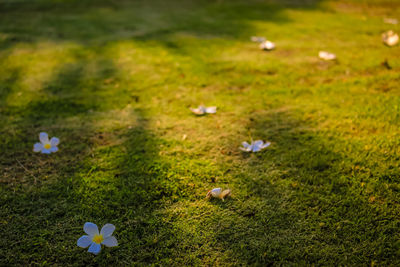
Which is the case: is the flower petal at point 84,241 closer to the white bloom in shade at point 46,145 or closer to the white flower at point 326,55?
the white bloom in shade at point 46,145

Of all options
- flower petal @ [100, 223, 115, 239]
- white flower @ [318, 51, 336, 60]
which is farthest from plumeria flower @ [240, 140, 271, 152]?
white flower @ [318, 51, 336, 60]

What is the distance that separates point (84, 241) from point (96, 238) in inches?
1.7

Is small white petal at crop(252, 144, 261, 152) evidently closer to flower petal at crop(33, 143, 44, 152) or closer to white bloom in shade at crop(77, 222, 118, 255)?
white bloom in shade at crop(77, 222, 118, 255)

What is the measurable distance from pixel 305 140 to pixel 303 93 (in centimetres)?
62

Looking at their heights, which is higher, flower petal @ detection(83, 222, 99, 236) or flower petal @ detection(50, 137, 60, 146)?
flower petal @ detection(50, 137, 60, 146)

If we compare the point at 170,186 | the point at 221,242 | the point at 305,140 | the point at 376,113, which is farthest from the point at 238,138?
the point at 376,113

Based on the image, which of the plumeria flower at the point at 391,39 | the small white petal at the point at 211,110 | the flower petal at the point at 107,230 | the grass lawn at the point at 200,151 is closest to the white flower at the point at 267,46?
the grass lawn at the point at 200,151

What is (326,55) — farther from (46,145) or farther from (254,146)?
(46,145)

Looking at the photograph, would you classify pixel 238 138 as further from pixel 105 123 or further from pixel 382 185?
pixel 105 123

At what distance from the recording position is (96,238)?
1.05 meters

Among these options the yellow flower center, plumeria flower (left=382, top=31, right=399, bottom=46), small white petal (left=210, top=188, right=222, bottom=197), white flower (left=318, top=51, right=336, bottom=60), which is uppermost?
plumeria flower (left=382, top=31, right=399, bottom=46)

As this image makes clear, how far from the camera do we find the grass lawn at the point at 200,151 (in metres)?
1.07

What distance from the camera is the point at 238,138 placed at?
64.8 inches

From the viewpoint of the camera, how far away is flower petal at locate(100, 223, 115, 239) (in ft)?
3.46
